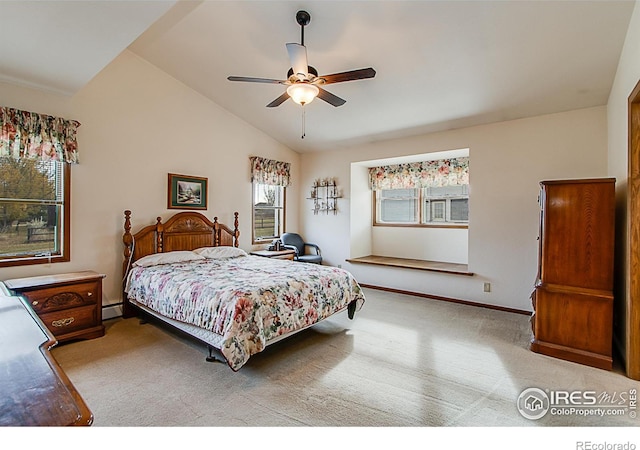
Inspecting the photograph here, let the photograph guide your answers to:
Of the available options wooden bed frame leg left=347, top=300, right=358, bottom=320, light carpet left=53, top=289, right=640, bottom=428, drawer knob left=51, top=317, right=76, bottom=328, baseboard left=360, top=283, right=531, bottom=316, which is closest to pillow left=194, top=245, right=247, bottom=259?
light carpet left=53, top=289, right=640, bottom=428

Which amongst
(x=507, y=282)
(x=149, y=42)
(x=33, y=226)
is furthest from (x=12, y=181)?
(x=507, y=282)

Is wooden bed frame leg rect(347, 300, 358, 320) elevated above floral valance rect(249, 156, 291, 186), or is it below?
below

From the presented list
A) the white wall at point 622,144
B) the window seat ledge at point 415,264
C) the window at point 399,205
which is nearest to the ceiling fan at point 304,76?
the white wall at point 622,144

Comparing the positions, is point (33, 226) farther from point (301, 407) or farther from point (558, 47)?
point (558, 47)

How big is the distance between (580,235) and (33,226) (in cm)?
545

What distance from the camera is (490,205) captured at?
4434 mm

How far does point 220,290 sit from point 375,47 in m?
2.85

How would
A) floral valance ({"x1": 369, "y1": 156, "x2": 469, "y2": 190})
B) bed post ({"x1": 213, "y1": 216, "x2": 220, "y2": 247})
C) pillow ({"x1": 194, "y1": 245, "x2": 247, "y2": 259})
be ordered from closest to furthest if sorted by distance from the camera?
pillow ({"x1": 194, "y1": 245, "x2": 247, "y2": 259}), bed post ({"x1": 213, "y1": 216, "x2": 220, "y2": 247}), floral valance ({"x1": 369, "y1": 156, "x2": 469, "y2": 190})

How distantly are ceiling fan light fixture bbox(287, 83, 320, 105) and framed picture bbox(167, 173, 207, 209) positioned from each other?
2.44 metres

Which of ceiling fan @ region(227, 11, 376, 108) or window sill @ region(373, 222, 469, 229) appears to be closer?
ceiling fan @ region(227, 11, 376, 108)

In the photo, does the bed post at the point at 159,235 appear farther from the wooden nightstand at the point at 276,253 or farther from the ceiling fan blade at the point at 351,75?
the ceiling fan blade at the point at 351,75

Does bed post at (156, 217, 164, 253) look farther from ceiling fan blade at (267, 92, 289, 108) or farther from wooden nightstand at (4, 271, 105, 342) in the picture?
ceiling fan blade at (267, 92, 289, 108)

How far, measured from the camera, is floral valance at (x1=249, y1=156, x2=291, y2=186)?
5561 mm

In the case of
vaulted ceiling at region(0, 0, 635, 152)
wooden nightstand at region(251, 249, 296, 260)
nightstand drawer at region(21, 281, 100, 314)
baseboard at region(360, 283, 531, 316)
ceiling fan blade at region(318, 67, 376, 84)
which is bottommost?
baseboard at region(360, 283, 531, 316)
